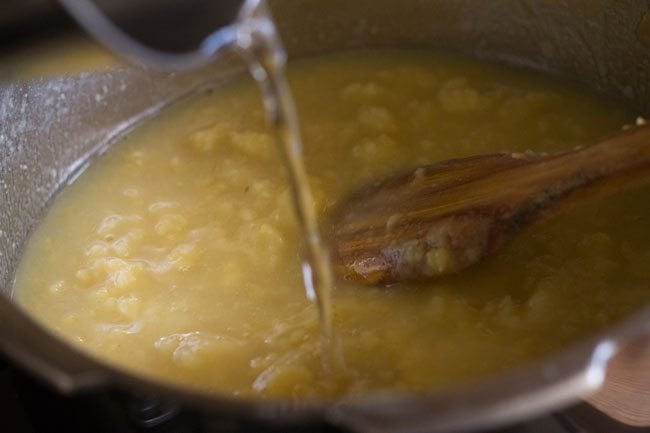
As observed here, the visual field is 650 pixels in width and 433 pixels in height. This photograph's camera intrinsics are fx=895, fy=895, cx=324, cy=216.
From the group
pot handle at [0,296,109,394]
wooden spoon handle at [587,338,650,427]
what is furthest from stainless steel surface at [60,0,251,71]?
wooden spoon handle at [587,338,650,427]

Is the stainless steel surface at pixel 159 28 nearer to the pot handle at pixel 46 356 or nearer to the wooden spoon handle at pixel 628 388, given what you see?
the pot handle at pixel 46 356

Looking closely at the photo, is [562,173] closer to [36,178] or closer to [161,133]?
[161,133]

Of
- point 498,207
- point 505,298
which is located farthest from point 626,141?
point 505,298

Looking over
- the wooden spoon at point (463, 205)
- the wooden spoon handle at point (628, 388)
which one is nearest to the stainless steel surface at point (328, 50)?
the wooden spoon at point (463, 205)

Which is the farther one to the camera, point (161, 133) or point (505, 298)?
point (161, 133)

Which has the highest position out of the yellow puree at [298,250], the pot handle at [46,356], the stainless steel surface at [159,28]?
the stainless steel surface at [159,28]
